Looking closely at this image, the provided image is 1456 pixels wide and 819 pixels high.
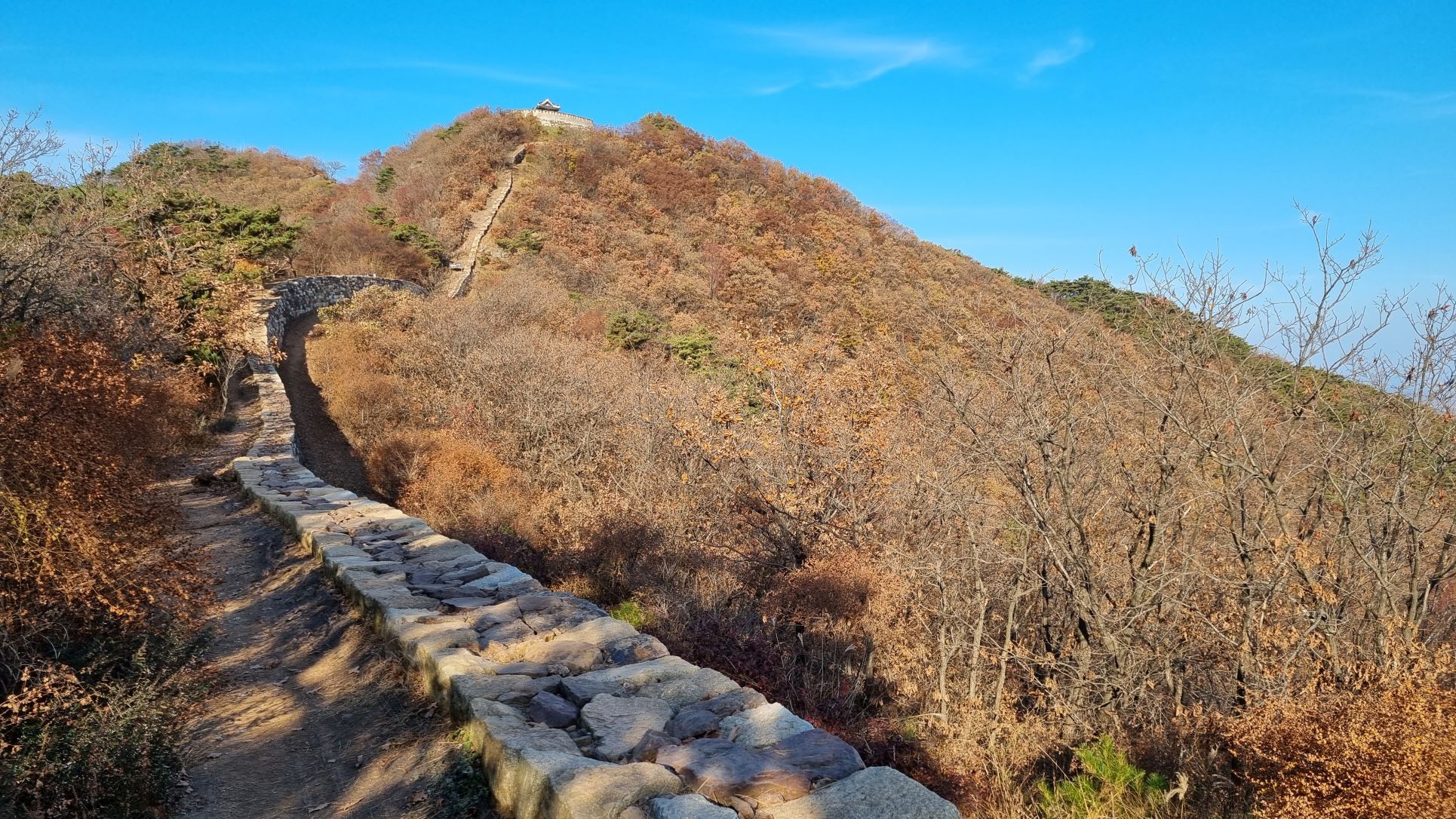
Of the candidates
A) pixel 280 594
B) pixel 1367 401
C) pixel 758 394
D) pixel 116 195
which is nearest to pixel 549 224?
pixel 116 195

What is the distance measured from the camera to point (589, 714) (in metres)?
3.70

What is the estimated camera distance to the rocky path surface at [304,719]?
3.70 metres

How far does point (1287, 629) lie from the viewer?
5535mm

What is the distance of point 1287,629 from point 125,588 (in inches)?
283

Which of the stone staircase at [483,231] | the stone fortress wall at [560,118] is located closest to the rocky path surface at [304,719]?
the stone staircase at [483,231]

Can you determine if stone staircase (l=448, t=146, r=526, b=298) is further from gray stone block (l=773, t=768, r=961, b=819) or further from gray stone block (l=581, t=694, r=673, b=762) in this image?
gray stone block (l=773, t=768, r=961, b=819)

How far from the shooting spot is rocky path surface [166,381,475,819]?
12.1ft

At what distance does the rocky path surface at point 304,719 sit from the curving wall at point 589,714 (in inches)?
7.8

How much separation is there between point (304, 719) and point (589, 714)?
6.33 ft

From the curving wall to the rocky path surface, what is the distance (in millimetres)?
199

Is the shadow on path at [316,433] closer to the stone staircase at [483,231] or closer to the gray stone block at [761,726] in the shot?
the stone staircase at [483,231]

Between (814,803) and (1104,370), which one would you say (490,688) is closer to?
(814,803)

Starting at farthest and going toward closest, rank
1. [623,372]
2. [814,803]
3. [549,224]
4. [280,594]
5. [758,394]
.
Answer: [549,224], [623,372], [758,394], [280,594], [814,803]

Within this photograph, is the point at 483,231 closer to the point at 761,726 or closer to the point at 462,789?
the point at 462,789
